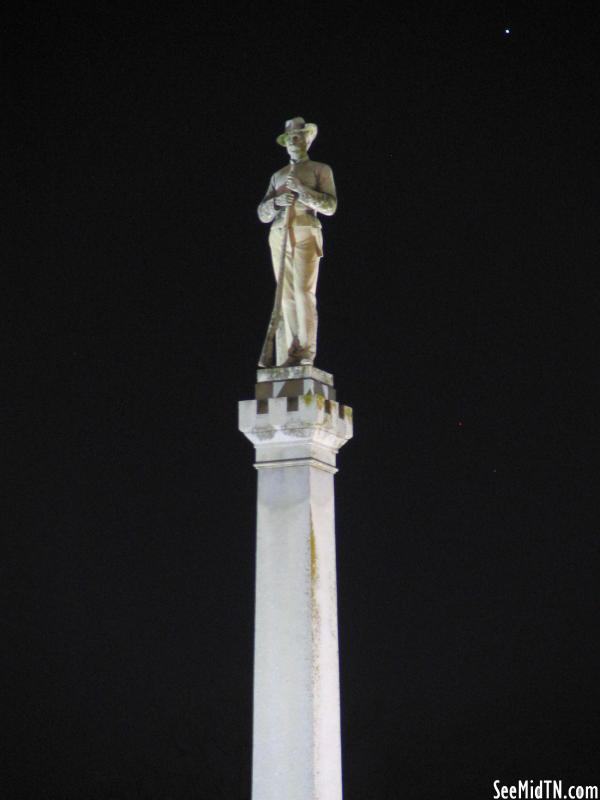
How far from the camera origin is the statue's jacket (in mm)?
9688

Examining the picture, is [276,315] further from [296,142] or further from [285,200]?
A: [296,142]

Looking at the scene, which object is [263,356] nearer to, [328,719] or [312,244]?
[312,244]

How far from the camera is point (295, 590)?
8.92 meters

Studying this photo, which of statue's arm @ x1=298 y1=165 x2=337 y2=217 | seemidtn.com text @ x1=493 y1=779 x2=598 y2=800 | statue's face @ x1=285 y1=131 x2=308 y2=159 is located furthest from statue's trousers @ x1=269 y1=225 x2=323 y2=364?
seemidtn.com text @ x1=493 y1=779 x2=598 y2=800

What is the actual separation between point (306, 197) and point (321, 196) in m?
0.12

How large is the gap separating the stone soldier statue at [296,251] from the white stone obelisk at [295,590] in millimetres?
334

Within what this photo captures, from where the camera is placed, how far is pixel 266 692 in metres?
8.77

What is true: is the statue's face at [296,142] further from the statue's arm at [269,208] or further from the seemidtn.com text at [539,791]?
the seemidtn.com text at [539,791]

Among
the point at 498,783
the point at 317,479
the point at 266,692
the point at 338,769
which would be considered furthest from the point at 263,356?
the point at 498,783

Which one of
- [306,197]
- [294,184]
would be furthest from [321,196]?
[294,184]

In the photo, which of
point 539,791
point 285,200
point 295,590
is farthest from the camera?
point 539,791

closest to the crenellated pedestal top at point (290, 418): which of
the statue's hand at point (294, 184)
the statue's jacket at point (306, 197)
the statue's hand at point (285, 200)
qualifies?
the statue's jacket at point (306, 197)

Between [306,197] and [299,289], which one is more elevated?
[306,197]

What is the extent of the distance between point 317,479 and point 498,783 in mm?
8617
